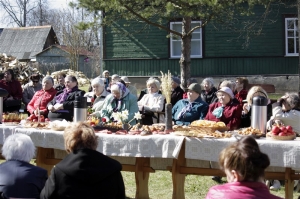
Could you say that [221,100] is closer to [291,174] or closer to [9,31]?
[291,174]

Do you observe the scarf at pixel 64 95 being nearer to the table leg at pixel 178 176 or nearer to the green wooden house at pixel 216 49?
the table leg at pixel 178 176

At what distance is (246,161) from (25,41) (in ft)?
131

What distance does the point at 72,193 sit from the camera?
384cm

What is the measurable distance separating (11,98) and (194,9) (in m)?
4.38

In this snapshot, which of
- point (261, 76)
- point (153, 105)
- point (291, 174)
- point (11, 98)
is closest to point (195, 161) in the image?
point (291, 174)

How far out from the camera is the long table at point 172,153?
17.8 feet

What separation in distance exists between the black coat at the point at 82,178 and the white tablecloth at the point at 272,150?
195 centimetres

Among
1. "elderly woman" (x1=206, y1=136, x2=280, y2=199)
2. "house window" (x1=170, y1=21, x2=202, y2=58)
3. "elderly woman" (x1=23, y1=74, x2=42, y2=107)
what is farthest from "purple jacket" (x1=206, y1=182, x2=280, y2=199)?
"house window" (x1=170, y1=21, x2=202, y2=58)

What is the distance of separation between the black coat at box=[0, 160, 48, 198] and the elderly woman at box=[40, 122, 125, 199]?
11 centimetres

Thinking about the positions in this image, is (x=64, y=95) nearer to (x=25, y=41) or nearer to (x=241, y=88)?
(x=241, y=88)

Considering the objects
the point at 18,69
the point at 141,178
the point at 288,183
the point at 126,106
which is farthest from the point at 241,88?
the point at 18,69

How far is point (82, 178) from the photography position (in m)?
3.81

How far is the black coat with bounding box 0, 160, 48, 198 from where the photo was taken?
12.9 ft

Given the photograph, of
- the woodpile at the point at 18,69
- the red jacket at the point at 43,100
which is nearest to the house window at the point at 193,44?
the woodpile at the point at 18,69
